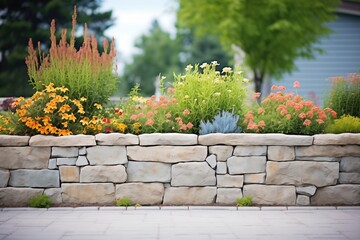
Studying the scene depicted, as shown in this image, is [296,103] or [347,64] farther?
[347,64]

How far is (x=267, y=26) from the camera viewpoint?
553 inches

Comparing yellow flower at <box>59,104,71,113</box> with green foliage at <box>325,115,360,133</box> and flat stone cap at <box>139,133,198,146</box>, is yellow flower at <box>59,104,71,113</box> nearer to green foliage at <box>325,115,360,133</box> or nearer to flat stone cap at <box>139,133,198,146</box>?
flat stone cap at <box>139,133,198,146</box>

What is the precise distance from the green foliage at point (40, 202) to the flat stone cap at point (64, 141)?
2.06 feet

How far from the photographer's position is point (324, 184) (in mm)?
5953

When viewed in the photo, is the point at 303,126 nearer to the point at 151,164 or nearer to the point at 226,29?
the point at 151,164

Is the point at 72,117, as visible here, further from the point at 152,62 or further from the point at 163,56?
the point at 152,62

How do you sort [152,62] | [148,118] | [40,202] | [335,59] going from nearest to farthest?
1. [40,202]
2. [148,118]
3. [335,59]
4. [152,62]

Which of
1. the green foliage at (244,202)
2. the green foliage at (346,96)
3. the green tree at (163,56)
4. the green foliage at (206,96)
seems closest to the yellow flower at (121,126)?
the green foliage at (206,96)

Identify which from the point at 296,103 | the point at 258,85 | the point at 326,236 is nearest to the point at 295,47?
the point at 258,85

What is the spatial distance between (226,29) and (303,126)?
26.2 ft

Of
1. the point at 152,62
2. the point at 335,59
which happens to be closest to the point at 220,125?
the point at 335,59

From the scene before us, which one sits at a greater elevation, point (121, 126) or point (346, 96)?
point (346, 96)

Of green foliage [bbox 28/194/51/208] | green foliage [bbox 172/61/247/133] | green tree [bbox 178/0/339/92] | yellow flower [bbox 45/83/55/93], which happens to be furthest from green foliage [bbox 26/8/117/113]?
green tree [bbox 178/0/339/92]

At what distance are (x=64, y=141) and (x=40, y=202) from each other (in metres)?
0.77
